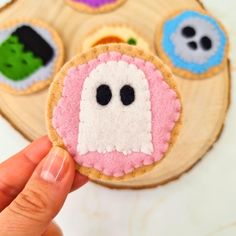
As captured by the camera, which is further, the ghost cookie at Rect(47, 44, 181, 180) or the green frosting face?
the green frosting face

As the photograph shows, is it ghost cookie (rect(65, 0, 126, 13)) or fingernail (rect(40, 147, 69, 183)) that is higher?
ghost cookie (rect(65, 0, 126, 13))

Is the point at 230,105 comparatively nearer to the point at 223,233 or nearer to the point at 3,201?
the point at 223,233

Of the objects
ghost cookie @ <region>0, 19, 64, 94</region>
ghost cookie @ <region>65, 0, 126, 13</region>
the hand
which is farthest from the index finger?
ghost cookie @ <region>65, 0, 126, 13</region>

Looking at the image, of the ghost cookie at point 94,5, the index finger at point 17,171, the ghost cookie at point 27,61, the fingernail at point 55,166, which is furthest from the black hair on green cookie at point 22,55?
the fingernail at point 55,166

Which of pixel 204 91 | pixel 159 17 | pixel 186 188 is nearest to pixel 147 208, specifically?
pixel 186 188

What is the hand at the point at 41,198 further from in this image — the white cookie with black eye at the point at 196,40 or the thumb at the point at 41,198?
the white cookie with black eye at the point at 196,40

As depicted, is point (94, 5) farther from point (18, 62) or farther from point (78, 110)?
point (78, 110)

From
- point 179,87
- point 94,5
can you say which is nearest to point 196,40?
point 179,87

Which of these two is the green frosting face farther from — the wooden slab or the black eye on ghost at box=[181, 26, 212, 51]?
the black eye on ghost at box=[181, 26, 212, 51]
